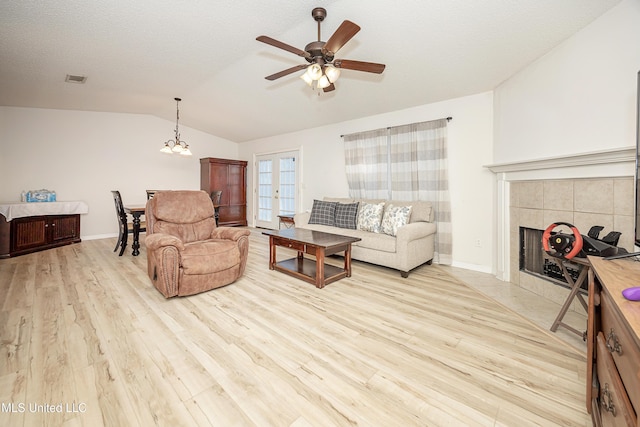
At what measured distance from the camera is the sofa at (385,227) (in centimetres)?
335

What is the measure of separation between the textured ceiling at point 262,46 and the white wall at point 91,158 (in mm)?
665

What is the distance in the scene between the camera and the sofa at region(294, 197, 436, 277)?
335 cm

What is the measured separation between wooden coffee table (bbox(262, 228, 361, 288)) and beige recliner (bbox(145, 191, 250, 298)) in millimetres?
527

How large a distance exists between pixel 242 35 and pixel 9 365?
10.7 feet

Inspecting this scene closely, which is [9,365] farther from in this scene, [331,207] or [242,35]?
[331,207]

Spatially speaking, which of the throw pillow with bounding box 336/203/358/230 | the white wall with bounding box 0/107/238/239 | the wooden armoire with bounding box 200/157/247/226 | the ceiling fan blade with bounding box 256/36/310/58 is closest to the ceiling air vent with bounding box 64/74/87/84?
the white wall with bounding box 0/107/238/239

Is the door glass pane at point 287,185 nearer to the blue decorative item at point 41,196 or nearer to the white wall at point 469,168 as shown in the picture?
the white wall at point 469,168

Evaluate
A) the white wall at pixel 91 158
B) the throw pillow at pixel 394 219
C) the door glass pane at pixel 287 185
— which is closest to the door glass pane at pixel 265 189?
the door glass pane at pixel 287 185

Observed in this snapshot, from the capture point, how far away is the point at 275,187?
6801 mm

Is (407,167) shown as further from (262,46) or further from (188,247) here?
(188,247)

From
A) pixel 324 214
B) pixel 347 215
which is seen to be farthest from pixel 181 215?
pixel 347 215

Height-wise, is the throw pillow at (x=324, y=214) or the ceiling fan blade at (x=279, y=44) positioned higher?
the ceiling fan blade at (x=279, y=44)

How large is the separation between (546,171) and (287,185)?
16.0 ft

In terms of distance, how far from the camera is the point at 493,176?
11.5 feet
